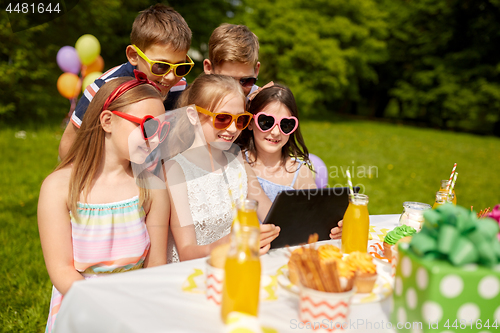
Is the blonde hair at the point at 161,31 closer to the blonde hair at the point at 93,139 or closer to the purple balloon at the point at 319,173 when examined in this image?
the blonde hair at the point at 93,139

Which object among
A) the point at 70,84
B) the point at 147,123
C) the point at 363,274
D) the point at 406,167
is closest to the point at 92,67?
the point at 70,84

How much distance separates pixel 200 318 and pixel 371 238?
105 cm

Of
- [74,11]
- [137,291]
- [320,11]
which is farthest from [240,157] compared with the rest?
[320,11]

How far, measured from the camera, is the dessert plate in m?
1.16

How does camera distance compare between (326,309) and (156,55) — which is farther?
(156,55)

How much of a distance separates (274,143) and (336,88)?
1745 centimetres

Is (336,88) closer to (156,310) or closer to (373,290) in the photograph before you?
(373,290)

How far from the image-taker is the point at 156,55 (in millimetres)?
2545

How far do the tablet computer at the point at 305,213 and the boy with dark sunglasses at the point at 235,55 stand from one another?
142 centimetres

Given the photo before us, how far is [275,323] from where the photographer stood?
3.37ft

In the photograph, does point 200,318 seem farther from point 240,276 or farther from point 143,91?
→ point 143,91

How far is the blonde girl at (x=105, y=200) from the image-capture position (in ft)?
4.99

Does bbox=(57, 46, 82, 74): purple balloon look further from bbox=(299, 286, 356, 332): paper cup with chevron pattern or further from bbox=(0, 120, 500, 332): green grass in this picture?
bbox=(299, 286, 356, 332): paper cup with chevron pattern

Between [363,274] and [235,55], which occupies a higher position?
[235,55]
